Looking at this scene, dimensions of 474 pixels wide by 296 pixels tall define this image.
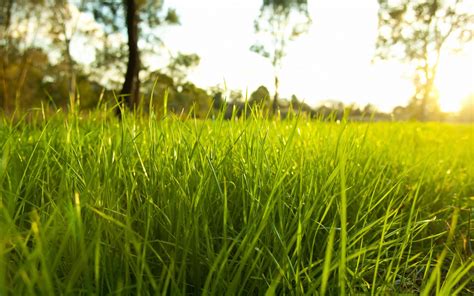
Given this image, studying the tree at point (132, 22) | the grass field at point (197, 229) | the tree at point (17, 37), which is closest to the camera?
the grass field at point (197, 229)

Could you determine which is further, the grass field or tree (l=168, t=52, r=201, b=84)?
tree (l=168, t=52, r=201, b=84)

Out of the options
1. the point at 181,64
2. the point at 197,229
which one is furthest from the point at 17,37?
the point at 197,229

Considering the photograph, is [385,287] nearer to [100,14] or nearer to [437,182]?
[437,182]

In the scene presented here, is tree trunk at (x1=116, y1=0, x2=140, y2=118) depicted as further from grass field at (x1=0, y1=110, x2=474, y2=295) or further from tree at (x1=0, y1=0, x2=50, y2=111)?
tree at (x1=0, y1=0, x2=50, y2=111)

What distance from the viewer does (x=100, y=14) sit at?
2342 cm

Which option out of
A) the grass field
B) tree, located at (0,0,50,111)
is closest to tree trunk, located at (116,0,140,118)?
the grass field

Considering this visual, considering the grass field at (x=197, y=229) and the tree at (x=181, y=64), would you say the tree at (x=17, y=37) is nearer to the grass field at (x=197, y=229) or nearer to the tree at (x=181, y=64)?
the tree at (x=181, y=64)

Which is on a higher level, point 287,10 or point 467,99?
point 287,10

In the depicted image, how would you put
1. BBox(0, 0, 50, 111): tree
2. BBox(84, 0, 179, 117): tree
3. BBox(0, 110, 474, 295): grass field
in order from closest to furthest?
BBox(0, 110, 474, 295): grass field < BBox(84, 0, 179, 117): tree < BBox(0, 0, 50, 111): tree

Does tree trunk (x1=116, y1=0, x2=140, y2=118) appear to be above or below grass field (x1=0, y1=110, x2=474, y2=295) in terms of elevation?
above

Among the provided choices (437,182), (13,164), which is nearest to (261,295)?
(13,164)

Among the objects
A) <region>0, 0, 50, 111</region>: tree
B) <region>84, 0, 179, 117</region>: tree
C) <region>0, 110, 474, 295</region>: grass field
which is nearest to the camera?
<region>0, 110, 474, 295</region>: grass field

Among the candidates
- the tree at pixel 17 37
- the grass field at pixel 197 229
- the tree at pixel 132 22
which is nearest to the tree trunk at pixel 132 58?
the tree at pixel 132 22

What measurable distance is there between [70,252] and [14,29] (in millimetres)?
23118
